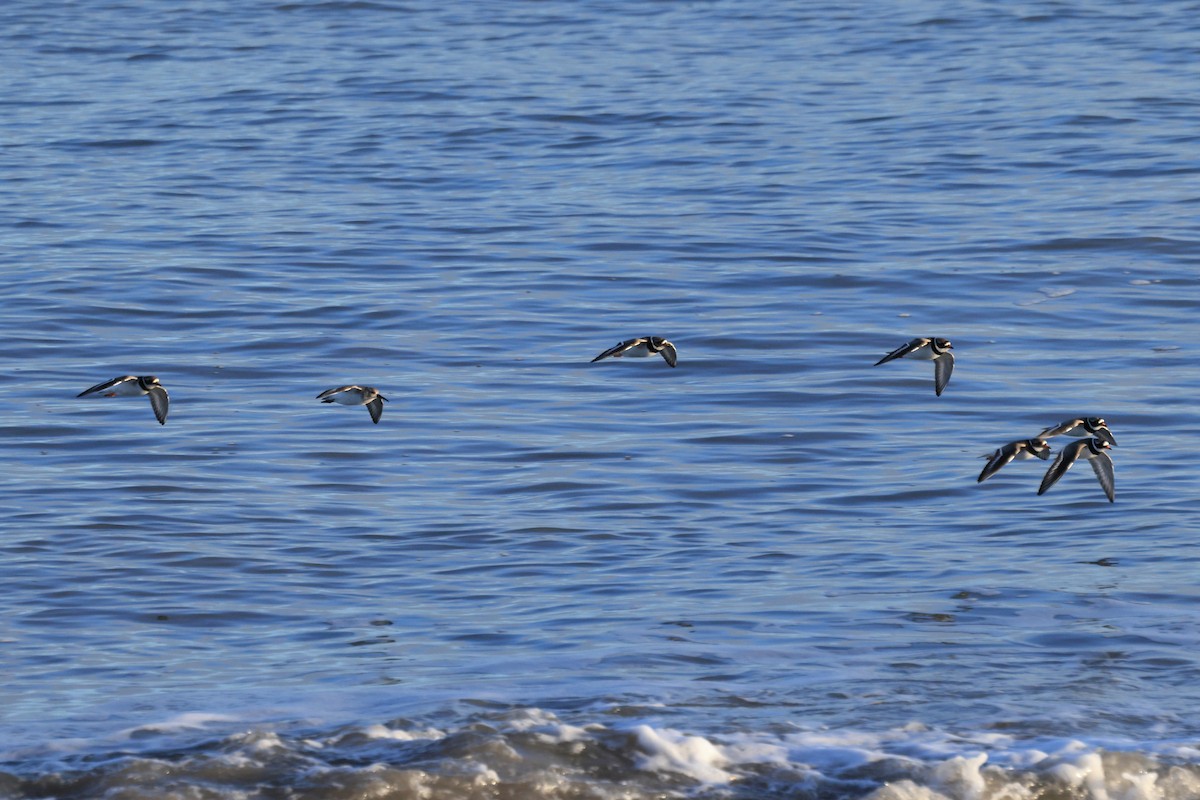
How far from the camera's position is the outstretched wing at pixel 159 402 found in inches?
582

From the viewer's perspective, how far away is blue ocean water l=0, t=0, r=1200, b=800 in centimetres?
948

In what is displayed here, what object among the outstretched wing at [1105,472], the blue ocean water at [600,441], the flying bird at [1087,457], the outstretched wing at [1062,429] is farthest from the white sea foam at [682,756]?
the outstretched wing at [1062,429]

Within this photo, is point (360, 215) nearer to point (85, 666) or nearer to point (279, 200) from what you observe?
point (279, 200)

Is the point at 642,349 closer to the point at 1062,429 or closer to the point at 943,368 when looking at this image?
the point at 943,368

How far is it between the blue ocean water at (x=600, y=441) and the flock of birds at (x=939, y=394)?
405 millimetres

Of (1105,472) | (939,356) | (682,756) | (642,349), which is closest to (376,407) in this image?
(642,349)

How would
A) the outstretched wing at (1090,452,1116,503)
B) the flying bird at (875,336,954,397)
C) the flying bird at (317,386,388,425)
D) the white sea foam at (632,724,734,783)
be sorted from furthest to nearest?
the flying bird at (875,336,954,397), the flying bird at (317,386,388,425), the outstretched wing at (1090,452,1116,503), the white sea foam at (632,724,734,783)

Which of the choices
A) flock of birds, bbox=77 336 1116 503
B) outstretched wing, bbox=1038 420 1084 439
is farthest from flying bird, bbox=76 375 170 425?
outstretched wing, bbox=1038 420 1084 439

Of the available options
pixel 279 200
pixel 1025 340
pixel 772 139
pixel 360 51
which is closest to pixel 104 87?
pixel 360 51

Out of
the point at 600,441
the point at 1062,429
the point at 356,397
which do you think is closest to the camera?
the point at 1062,429

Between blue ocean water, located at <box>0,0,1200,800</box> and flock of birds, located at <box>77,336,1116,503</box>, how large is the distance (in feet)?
1.33

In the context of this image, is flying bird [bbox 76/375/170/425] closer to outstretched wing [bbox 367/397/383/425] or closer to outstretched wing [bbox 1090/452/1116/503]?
outstretched wing [bbox 367/397/383/425]

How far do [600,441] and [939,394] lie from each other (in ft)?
8.53

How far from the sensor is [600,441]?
15297 millimetres
